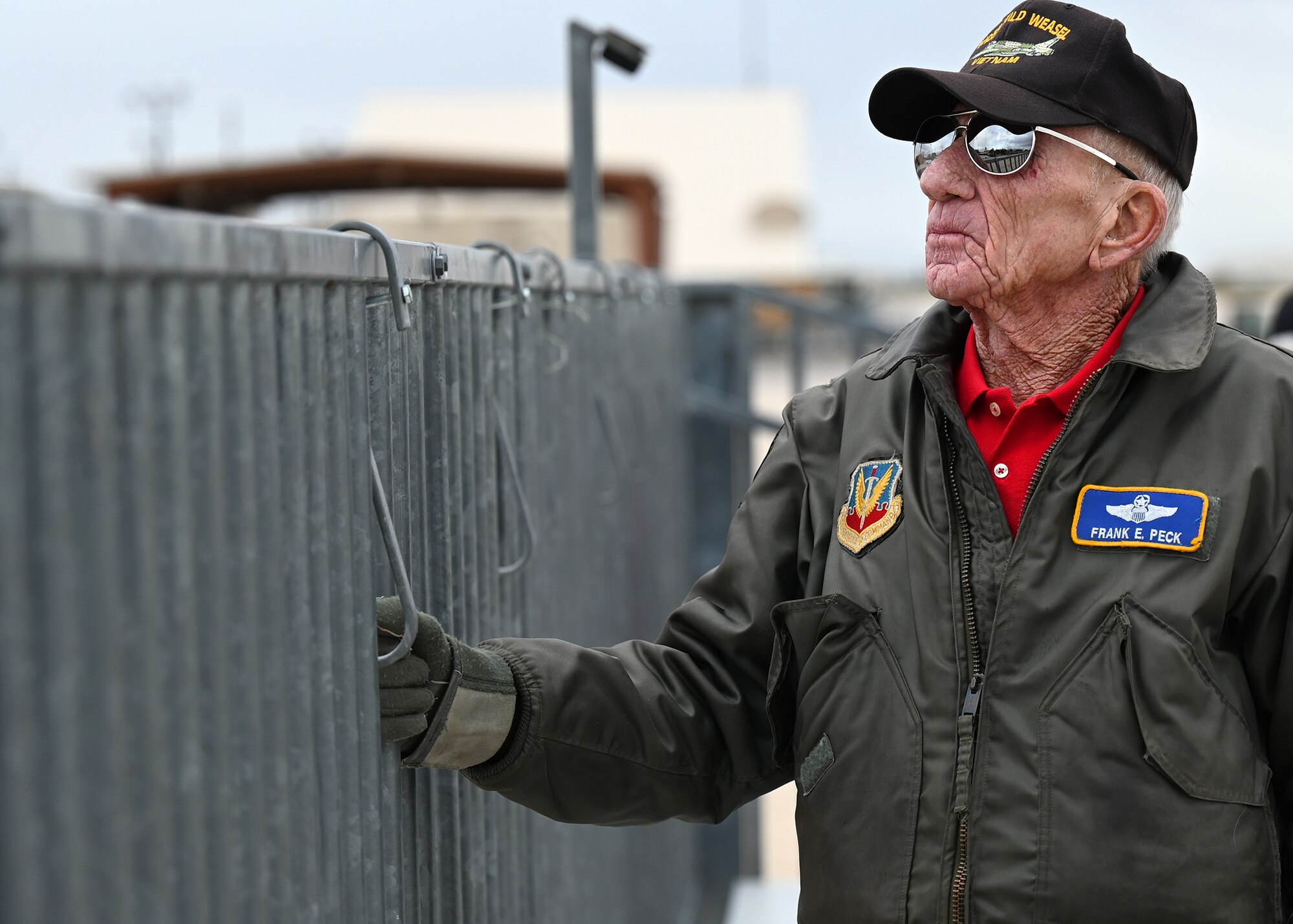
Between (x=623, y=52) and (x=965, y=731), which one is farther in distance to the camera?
(x=623, y=52)

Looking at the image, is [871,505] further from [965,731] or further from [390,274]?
[390,274]

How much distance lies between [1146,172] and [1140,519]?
25.4 inches

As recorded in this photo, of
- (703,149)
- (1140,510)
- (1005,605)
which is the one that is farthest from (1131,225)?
(703,149)

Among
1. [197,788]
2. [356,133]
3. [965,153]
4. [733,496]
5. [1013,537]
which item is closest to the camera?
[197,788]

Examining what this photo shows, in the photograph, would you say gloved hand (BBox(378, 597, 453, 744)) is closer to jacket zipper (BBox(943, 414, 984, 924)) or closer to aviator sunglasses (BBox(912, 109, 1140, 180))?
jacket zipper (BBox(943, 414, 984, 924))

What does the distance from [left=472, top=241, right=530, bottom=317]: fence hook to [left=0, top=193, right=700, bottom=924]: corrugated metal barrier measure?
0.04ft

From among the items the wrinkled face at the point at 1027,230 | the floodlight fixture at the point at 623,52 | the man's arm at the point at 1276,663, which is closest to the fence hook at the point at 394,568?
the wrinkled face at the point at 1027,230

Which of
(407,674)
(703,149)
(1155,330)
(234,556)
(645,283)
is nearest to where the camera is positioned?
(234,556)

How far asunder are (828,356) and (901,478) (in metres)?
8.11

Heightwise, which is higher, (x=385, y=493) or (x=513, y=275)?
(x=513, y=275)

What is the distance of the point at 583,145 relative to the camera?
4184 millimetres

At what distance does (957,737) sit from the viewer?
213 centimetres

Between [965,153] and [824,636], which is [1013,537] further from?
[965,153]

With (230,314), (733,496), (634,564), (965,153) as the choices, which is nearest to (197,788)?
(230,314)
